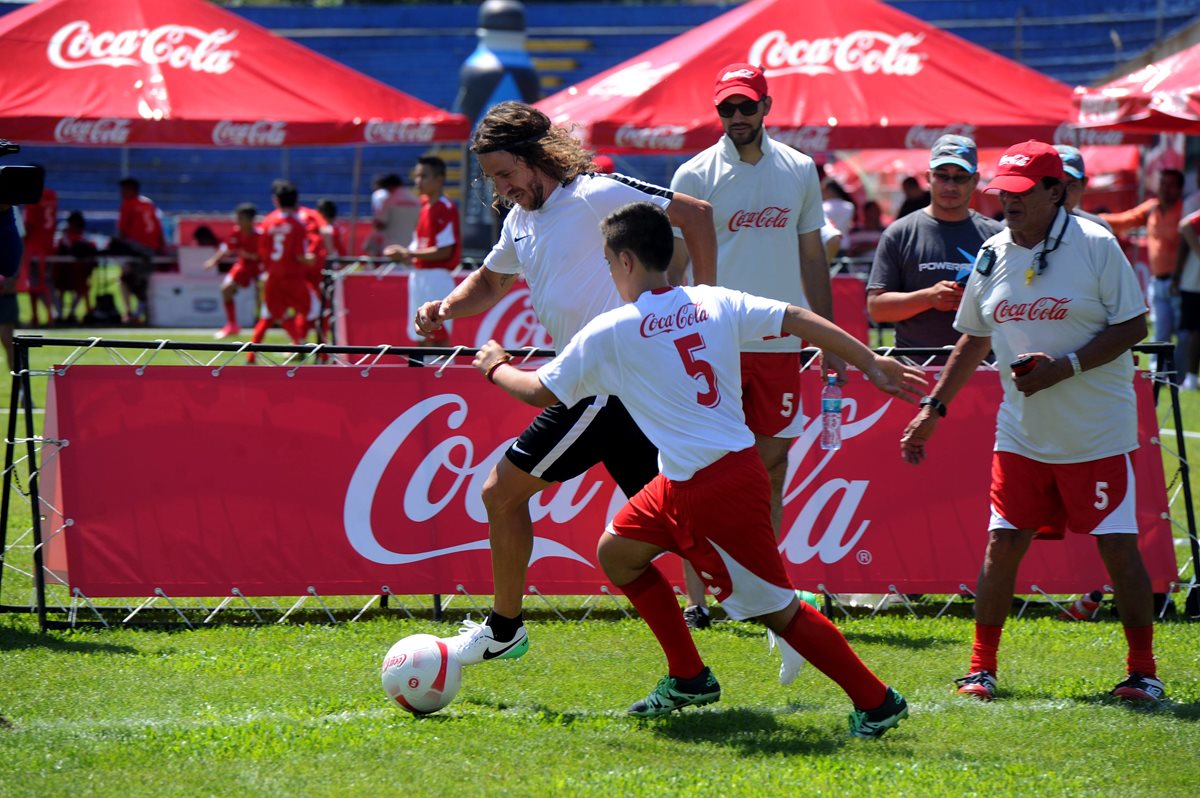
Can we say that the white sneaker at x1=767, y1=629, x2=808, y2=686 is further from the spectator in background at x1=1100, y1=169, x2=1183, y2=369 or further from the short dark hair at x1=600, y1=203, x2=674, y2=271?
the spectator in background at x1=1100, y1=169, x2=1183, y2=369

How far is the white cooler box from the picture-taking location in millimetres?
22266

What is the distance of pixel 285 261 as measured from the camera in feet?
57.4

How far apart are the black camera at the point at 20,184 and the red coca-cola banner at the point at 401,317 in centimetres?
871

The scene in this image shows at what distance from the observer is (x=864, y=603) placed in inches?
280

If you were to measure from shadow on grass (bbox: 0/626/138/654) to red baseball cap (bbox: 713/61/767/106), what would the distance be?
3388 mm

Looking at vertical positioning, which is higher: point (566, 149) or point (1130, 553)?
point (566, 149)

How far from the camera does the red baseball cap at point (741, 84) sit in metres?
6.39

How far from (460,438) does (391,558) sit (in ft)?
2.06

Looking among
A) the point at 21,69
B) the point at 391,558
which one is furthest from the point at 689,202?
the point at 21,69

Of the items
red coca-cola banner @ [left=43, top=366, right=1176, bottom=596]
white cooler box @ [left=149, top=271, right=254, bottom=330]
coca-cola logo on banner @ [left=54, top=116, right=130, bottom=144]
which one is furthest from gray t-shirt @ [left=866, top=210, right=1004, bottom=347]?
white cooler box @ [left=149, top=271, right=254, bottom=330]

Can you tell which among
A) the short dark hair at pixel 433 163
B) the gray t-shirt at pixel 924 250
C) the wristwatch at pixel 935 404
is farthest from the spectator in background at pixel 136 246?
the wristwatch at pixel 935 404

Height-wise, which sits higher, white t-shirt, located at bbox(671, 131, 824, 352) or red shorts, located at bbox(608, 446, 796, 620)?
white t-shirt, located at bbox(671, 131, 824, 352)

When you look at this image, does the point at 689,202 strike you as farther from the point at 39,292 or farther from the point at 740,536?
the point at 39,292

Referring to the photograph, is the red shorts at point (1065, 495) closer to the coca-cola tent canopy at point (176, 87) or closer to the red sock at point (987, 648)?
the red sock at point (987, 648)
